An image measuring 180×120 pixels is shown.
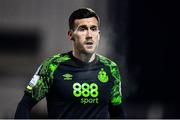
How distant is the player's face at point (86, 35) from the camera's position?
219 inches

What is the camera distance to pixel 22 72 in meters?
12.5

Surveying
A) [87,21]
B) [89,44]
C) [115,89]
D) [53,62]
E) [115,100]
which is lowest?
[115,100]

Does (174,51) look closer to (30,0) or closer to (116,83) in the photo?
(30,0)

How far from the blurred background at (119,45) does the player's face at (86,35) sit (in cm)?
609

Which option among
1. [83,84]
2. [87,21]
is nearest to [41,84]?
[83,84]

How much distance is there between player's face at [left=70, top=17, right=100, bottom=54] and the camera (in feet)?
18.3

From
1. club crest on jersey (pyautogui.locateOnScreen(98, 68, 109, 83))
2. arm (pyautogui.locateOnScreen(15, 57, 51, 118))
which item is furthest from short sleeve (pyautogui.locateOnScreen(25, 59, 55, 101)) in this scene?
club crest on jersey (pyautogui.locateOnScreen(98, 68, 109, 83))

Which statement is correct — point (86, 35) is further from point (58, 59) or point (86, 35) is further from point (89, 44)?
point (58, 59)

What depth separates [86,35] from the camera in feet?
18.4

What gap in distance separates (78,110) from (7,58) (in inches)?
287

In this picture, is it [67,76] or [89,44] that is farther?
[67,76]

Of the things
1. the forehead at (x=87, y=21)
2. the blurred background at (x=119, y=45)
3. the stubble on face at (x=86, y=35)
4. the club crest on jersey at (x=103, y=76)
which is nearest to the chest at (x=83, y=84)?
the club crest on jersey at (x=103, y=76)

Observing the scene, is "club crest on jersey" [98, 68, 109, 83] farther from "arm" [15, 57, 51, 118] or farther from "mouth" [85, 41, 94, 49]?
"arm" [15, 57, 51, 118]

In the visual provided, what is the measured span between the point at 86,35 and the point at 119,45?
21.1 feet
